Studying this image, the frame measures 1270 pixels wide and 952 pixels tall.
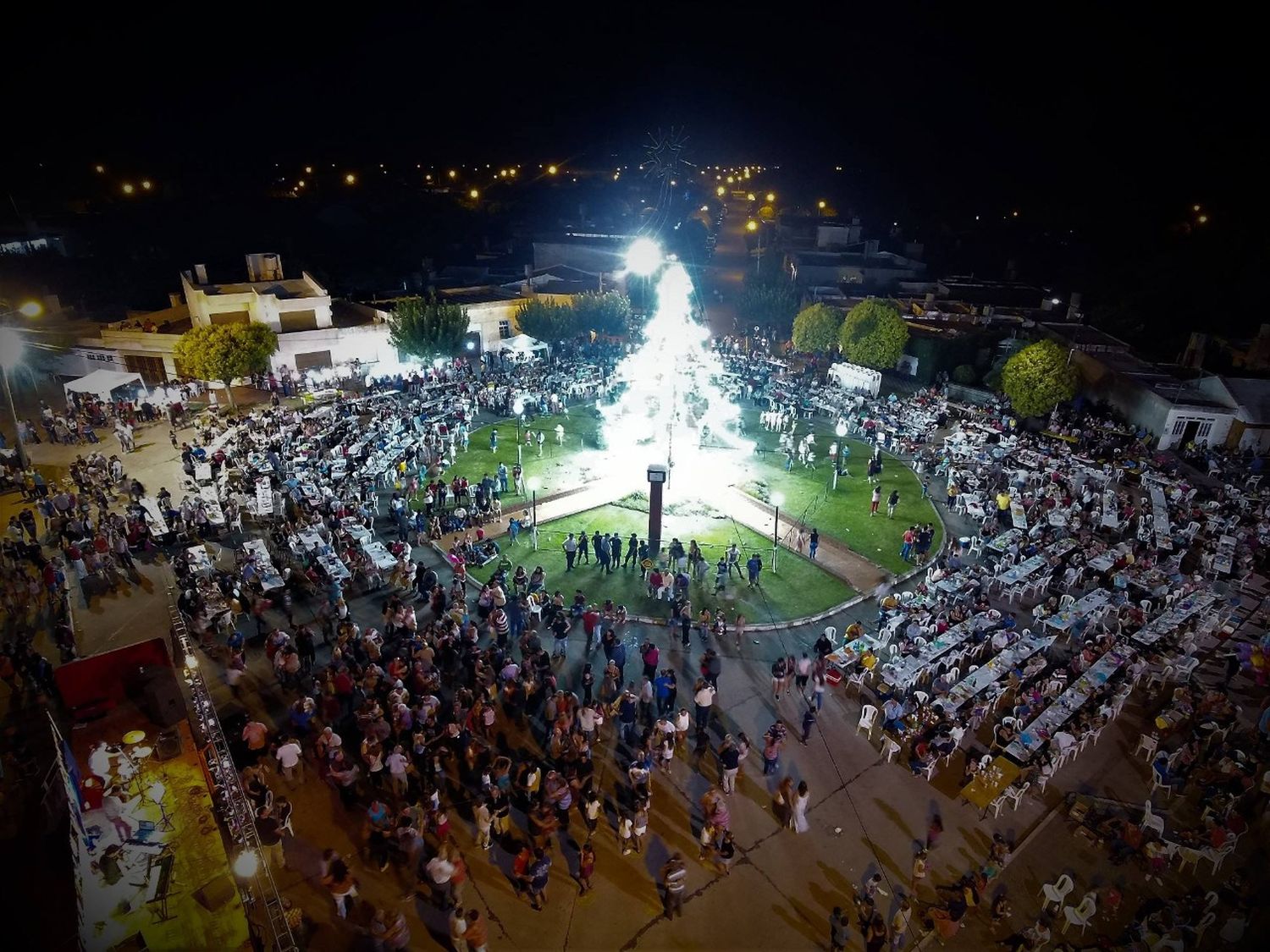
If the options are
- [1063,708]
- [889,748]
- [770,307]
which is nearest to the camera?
[889,748]

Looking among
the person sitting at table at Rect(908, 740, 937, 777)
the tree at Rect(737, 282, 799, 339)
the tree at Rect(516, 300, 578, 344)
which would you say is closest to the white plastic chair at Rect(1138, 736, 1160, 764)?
the person sitting at table at Rect(908, 740, 937, 777)

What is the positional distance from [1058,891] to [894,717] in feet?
11.9

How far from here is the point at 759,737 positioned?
13.5 meters

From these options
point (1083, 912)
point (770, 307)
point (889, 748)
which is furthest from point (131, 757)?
point (770, 307)

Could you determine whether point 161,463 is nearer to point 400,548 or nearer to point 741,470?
point 400,548

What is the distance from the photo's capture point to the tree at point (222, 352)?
102 feet

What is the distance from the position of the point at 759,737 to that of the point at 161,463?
24.5 meters

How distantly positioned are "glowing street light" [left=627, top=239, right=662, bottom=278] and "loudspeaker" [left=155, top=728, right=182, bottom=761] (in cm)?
5012

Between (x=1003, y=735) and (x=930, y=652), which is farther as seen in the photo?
(x=930, y=652)

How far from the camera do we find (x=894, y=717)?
13.2 m

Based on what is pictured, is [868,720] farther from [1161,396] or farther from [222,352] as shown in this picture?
[222,352]

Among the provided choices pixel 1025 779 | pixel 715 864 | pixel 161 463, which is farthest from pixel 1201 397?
pixel 161 463

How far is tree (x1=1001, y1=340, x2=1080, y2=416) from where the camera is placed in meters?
31.0

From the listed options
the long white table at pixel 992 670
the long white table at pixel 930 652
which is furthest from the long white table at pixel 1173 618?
the long white table at pixel 930 652
